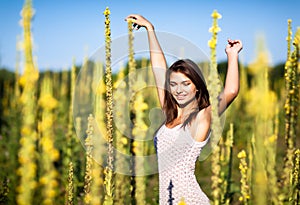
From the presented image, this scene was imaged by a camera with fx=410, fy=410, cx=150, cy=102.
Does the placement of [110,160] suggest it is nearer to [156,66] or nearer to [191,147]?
[191,147]

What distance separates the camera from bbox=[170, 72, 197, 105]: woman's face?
2.65 meters

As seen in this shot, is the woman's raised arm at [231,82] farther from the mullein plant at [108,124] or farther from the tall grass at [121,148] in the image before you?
the mullein plant at [108,124]

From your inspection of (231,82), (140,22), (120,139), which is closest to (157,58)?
(140,22)

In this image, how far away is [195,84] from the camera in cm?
268

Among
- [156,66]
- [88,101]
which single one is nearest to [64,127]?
[88,101]

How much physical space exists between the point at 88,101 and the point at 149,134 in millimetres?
2546

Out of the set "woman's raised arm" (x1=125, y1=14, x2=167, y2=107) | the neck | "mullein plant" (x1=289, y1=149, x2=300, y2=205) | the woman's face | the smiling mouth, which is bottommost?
"mullein plant" (x1=289, y1=149, x2=300, y2=205)

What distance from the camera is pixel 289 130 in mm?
3316

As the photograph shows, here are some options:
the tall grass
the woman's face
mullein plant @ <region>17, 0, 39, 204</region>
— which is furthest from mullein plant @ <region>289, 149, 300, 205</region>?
mullein plant @ <region>17, 0, 39, 204</region>

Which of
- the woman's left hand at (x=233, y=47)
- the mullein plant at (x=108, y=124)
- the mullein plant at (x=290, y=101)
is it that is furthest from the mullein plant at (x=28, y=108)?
the mullein plant at (x=290, y=101)

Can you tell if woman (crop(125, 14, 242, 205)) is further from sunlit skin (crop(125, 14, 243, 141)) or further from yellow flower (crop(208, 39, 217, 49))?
yellow flower (crop(208, 39, 217, 49))

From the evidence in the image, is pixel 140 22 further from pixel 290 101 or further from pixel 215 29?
pixel 290 101

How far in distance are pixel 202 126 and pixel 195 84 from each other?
0.94ft

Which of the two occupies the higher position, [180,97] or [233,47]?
[233,47]
